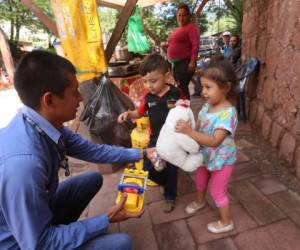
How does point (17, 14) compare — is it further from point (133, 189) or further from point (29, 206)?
point (29, 206)

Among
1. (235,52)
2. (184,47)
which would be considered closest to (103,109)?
→ (184,47)

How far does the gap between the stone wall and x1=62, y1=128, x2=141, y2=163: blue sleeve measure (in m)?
1.62

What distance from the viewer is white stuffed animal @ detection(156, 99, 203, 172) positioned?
1803 mm

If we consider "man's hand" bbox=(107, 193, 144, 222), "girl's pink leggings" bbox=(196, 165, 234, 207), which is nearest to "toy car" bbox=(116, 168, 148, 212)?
"man's hand" bbox=(107, 193, 144, 222)

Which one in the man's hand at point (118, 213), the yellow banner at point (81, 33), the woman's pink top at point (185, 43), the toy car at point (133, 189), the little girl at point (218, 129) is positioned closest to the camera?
the man's hand at point (118, 213)

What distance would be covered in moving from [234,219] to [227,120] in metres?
0.88

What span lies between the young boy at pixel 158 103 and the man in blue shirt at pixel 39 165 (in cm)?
82

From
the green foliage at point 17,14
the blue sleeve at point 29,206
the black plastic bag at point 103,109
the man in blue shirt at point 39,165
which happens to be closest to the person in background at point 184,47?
the black plastic bag at point 103,109

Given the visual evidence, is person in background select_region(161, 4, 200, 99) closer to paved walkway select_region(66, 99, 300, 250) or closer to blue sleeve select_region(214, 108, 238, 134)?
paved walkway select_region(66, 99, 300, 250)

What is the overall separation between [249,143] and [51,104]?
8.89 feet

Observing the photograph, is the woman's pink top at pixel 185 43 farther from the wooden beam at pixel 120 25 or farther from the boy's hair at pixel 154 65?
the boy's hair at pixel 154 65

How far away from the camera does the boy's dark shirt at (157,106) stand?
219 centimetres

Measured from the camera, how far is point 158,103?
2215 mm

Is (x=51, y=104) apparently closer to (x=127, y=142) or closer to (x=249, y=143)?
(x=127, y=142)
